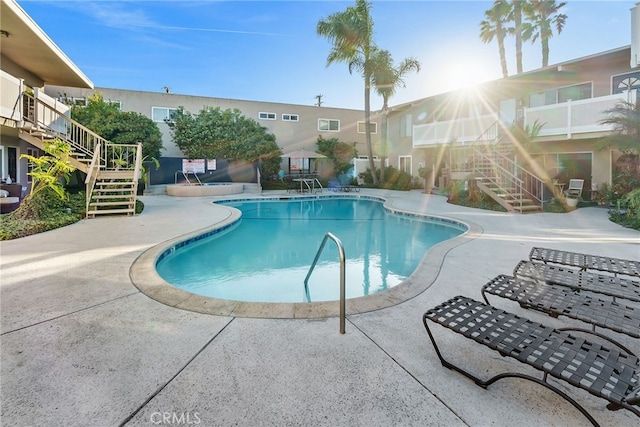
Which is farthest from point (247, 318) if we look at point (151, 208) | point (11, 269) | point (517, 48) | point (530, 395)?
point (517, 48)

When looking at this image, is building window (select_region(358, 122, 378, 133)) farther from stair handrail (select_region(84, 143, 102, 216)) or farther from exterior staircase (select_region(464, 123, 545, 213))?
stair handrail (select_region(84, 143, 102, 216))

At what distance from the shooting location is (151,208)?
12.1 meters

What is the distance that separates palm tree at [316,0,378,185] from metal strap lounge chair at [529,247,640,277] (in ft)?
57.9

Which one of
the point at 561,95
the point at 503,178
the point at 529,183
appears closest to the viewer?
the point at 529,183

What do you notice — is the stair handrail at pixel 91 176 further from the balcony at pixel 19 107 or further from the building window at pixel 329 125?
the building window at pixel 329 125

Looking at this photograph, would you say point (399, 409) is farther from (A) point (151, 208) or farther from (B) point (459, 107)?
(B) point (459, 107)

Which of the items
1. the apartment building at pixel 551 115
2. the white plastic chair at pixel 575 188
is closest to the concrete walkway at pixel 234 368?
the apartment building at pixel 551 115

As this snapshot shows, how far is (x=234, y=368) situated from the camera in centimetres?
249

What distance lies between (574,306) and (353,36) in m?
19.6

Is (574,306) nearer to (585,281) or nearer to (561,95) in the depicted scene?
(585,281)

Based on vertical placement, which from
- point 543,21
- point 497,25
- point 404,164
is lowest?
point 404,164

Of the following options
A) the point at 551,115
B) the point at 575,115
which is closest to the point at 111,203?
the point at 551,115

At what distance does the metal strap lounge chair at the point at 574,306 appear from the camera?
243 cm

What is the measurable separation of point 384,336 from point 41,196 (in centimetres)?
920
